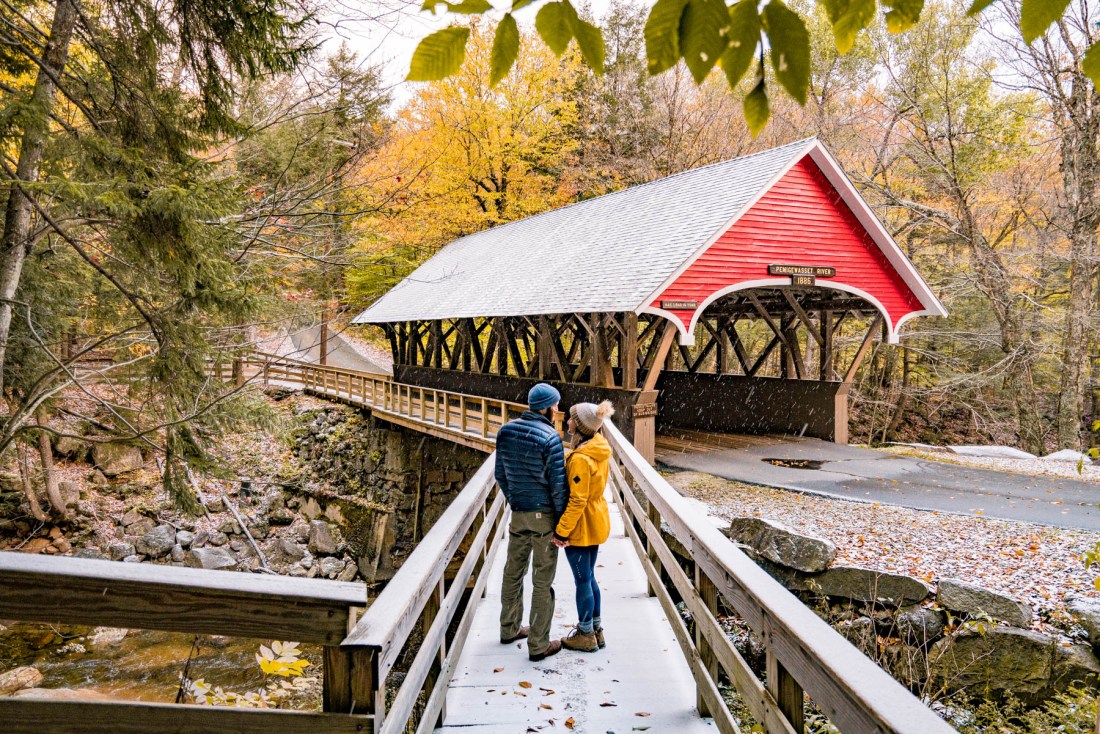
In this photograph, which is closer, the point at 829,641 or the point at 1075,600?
the point at 829,641

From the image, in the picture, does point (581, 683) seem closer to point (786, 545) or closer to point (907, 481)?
point (786, 545)

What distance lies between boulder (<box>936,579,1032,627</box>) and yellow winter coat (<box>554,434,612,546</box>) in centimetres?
347

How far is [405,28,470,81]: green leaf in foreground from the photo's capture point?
1.34 m

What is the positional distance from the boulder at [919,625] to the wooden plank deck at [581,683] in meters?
2.37

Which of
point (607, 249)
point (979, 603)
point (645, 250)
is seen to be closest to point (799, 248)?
point (645, 250)

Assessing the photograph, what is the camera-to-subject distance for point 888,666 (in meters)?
5.33

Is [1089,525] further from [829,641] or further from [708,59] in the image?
[708,59]

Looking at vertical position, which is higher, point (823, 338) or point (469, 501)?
point (823, 338)

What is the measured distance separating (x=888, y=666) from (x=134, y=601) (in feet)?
18.1

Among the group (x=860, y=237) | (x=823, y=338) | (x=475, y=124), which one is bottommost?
(x=823, y=338)

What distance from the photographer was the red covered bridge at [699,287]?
10656 millimetres

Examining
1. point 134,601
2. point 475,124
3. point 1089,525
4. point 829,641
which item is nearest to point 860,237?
point 1089,525

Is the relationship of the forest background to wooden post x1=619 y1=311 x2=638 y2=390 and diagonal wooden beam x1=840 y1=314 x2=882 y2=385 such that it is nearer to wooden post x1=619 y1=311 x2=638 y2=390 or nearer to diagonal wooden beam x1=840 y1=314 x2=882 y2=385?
wooden post x1=619 y1=311 x2=638 y2=390

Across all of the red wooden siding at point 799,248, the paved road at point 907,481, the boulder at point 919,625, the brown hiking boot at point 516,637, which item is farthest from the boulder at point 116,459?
the boulder at point 919,625
